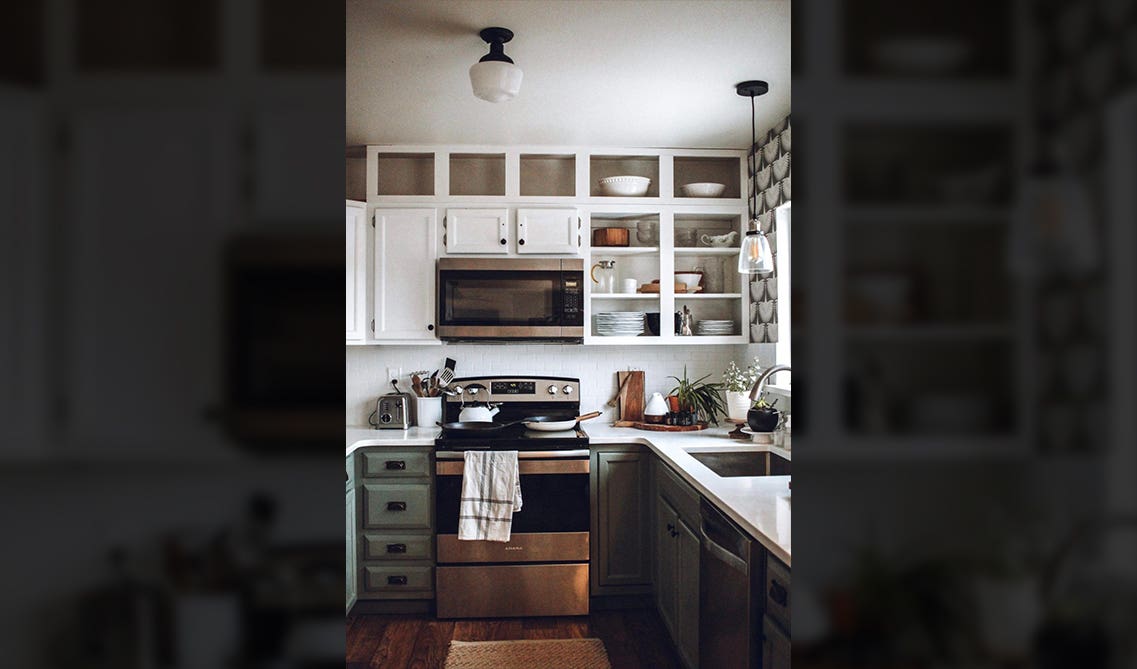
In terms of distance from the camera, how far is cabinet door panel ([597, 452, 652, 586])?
3.45m

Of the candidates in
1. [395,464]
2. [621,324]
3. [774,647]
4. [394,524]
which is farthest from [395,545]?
[774,647]

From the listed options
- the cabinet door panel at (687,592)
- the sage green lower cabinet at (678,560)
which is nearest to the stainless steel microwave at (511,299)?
the sage green lower cabinet at (678,560)

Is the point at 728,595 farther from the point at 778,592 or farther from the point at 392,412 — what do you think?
the point at 392,412

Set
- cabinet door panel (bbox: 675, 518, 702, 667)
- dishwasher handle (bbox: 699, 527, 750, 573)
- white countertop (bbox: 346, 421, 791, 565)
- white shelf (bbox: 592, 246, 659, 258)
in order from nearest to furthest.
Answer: white countertop (bbox: 346, 421, 791, 565)
dishwasher handle (bbox: 699, 527, 750, 573)
cabinet door panel (bbox: 675, 518, 702, 667)
white shelf (bbox: 592, 246, 659, 258)

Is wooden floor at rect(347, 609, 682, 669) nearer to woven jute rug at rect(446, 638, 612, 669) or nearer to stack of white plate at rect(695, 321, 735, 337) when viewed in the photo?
woven jute rug at rect(446, 638, 612, 669)

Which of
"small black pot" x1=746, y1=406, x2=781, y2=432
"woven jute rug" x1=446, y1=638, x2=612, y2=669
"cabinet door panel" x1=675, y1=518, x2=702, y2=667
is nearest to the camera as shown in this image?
"cabinet door panel" x1=675, y1=518, x2=702, y2=667

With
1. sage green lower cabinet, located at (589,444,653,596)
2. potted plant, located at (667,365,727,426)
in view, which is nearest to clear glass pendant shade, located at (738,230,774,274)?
sage green lower cabinet, located at (589,444,653,596)

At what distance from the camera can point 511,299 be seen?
3641 mm

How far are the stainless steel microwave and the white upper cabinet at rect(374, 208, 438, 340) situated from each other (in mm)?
109

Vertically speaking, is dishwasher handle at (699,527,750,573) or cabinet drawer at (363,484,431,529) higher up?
dishwasher handle at (699,527,750,573)
